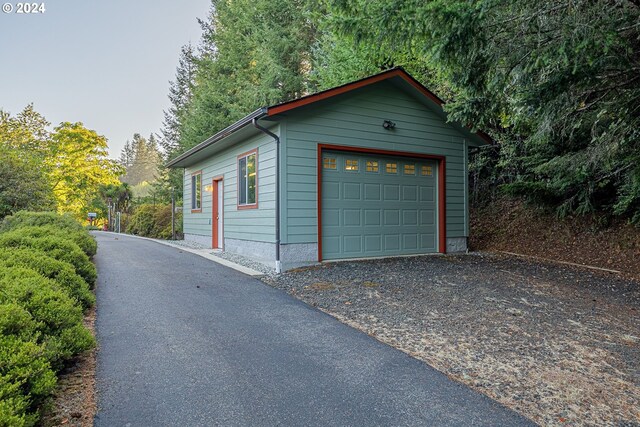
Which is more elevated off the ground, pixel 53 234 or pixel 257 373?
pixel 53 234

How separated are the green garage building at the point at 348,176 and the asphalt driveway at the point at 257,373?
120 inches

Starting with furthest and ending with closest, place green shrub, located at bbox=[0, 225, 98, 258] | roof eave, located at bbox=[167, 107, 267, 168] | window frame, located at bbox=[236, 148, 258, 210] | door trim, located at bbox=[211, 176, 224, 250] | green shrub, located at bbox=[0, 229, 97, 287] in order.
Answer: door trim, located at bbox=[211, 176, 224, 250] < window frame, located at bbox=[236, 148, 258, 210] < roof eave, located at bbox=[167, 107, 267, 168] < green shrub, located at bbox=[0, 225, 98, 258] < green shrub, located at bbox=[0, 229, 97, 287]

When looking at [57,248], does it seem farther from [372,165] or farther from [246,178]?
[372,165]

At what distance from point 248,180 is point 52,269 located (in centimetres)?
525

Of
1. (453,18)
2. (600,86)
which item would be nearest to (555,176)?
(600,86)

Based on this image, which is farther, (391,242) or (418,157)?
(418,157)

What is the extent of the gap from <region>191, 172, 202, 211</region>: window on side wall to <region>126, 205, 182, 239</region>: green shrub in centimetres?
291

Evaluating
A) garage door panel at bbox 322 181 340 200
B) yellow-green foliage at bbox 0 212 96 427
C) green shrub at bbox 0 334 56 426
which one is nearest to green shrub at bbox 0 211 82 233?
yellow-green foliage at bbox 0 212 96 427

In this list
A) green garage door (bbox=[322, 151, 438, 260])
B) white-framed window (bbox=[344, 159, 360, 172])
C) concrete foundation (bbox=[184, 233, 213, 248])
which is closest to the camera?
green garage door (bbox=[322, 151, 438, 260])

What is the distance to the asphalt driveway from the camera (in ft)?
7.37

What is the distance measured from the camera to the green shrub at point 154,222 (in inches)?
629

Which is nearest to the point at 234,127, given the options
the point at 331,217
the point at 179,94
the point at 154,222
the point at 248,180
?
the point at 248,180

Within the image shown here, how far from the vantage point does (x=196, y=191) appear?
1311cm

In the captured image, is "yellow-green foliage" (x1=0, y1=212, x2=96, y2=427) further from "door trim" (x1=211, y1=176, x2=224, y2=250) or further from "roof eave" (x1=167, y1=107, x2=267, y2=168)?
"door trim" (x1=211, y1=176, x2=224, y2=250)
